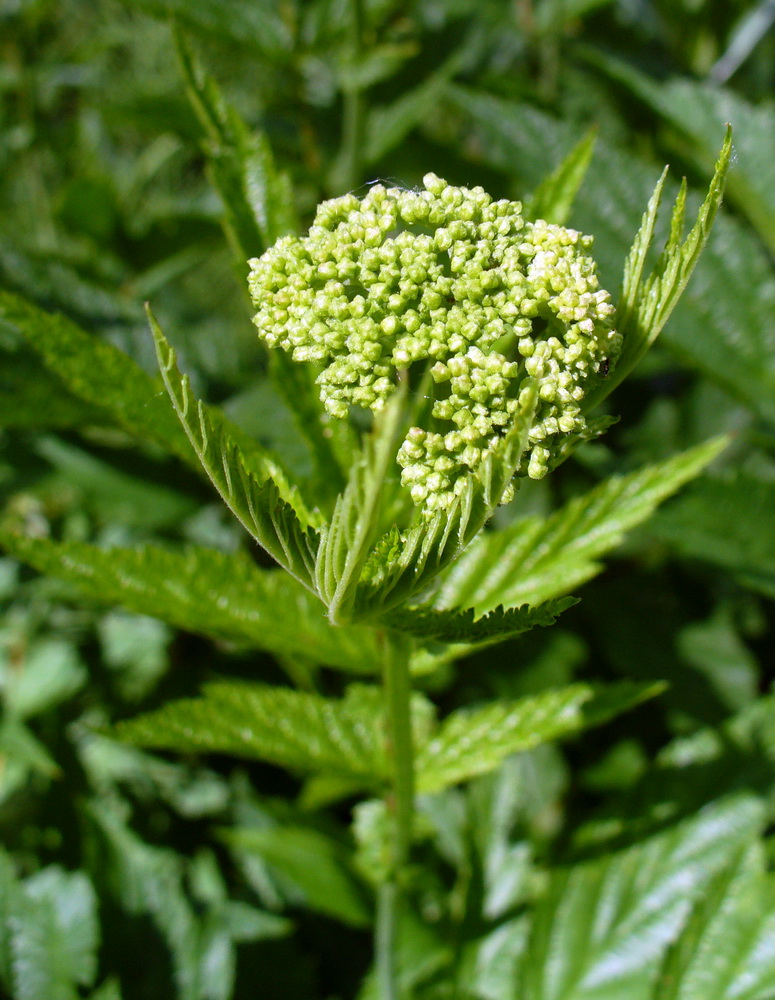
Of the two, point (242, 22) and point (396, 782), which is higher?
point (242, 22)

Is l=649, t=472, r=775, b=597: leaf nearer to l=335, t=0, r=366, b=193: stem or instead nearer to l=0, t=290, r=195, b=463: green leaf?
l=0, t=290, r=195, b=463: green leaf

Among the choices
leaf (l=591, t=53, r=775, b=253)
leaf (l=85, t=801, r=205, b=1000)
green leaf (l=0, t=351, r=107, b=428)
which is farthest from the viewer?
leaf (l=591, t=53, r=775, b=253)

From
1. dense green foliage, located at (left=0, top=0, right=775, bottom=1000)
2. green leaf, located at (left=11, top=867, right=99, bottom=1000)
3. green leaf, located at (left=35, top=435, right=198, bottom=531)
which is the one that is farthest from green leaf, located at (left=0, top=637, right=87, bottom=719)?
green leaf, located at (left=11, top=867, right=99, bottom=1000)

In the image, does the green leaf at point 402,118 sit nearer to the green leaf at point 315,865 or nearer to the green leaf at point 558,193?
the green leaf at point 558,193

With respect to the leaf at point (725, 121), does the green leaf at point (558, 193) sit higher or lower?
lower

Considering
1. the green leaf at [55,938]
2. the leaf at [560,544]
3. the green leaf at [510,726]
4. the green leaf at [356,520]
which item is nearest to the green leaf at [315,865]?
the green leaf at [55,938]

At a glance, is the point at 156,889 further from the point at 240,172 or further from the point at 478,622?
the point at 240,172

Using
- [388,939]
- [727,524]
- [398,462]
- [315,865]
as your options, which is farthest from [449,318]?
[315,865]
